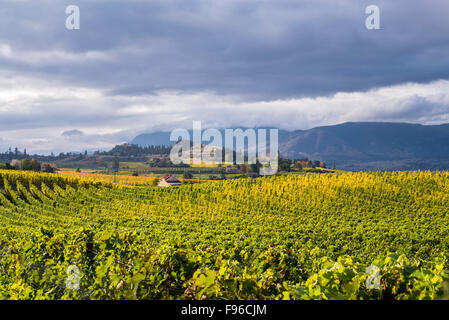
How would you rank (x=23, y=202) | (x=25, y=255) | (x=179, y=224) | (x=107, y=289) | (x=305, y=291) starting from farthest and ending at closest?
(x=23, y=202) < (x=179, y=224) < (x=25, y=255) < (x=107, y=289) < (x=305, y=291)

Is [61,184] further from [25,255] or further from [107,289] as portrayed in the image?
[107,289]

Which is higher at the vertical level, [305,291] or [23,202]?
[305,291]

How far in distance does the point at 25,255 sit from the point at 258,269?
493 centimetres

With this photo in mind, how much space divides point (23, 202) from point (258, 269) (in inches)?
1153

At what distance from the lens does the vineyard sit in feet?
11.0

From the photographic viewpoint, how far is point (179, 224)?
17.3 m

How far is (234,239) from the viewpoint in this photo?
506 inches

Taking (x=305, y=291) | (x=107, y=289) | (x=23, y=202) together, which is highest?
(x=305, y=291)

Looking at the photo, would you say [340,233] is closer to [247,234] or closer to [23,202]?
[247,234]

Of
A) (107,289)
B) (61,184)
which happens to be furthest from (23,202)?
(107,289)

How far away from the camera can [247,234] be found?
47.3 ft

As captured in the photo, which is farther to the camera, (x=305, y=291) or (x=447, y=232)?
(x=447, y=232)

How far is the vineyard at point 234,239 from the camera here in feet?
11.0
